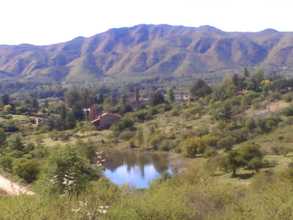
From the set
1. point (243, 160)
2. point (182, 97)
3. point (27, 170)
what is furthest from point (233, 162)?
point (182, 97)

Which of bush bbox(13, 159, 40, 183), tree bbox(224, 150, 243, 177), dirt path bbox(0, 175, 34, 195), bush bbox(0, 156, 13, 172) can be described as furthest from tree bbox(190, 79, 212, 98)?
dirt path bbox(0, 175, 34, 195)

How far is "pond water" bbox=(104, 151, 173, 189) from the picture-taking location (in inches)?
1624

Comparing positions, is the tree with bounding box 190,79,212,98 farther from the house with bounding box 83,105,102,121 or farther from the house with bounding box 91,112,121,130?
the house with bounding box 91,112,121,130

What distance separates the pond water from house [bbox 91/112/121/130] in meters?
12.8

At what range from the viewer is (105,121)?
67750 millimetres

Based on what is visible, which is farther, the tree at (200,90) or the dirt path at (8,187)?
the tree at (200,90)

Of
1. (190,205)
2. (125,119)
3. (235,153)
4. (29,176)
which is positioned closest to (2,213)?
(190,205)

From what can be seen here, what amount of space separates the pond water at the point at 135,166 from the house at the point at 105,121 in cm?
1279

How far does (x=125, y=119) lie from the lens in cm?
6456

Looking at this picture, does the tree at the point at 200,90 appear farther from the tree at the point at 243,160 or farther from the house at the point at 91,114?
the tree at the point at 243,160

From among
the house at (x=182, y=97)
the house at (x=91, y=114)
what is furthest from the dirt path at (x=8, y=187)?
the house at (x=182, y=97)

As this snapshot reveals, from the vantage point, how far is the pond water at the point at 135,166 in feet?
135

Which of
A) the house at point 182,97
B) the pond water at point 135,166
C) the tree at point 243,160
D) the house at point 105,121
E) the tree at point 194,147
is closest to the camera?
the tree at point 243,160

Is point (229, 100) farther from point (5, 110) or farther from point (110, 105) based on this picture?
point (5, 110)
